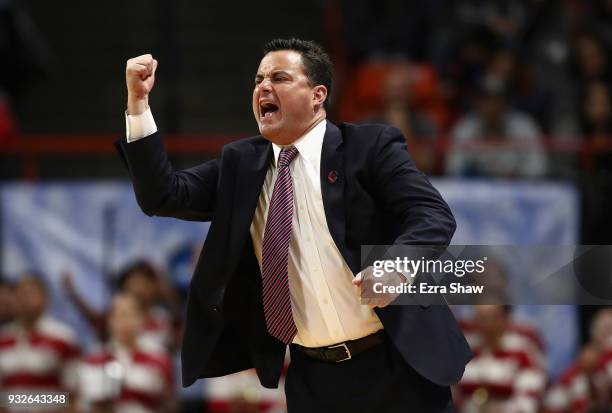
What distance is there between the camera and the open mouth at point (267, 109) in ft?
14.3

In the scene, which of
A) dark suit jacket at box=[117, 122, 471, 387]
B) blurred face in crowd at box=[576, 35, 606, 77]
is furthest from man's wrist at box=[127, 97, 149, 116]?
blurred face in crowd at box=[576, 35, 606, 77]

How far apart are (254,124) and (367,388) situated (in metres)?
6.76

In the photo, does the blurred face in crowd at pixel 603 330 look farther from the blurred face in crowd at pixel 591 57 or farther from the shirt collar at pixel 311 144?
the shirt collar at pixel 311 144

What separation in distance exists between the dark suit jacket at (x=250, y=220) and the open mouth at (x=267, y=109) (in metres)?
0.17

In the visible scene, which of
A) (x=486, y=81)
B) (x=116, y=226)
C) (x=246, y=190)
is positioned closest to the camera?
(x=246, y=190)

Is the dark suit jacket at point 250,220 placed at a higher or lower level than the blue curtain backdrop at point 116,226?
higher

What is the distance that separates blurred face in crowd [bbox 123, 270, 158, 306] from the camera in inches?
322

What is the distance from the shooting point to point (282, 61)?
4395mm

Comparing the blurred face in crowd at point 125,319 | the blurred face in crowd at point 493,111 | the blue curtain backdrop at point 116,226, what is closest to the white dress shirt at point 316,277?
the blurred face in crowd at point 125,319

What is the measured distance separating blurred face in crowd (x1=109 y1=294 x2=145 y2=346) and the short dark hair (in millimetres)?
3947

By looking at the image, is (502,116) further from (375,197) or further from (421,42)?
(375,197)

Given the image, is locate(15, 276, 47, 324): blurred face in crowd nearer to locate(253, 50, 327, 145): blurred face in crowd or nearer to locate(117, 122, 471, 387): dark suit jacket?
locate(117, 122, 471, 387): dark suit jacket

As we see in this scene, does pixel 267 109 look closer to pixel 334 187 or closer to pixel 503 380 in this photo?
pixel 334 187

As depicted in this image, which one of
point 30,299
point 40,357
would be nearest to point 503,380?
point 40,357
